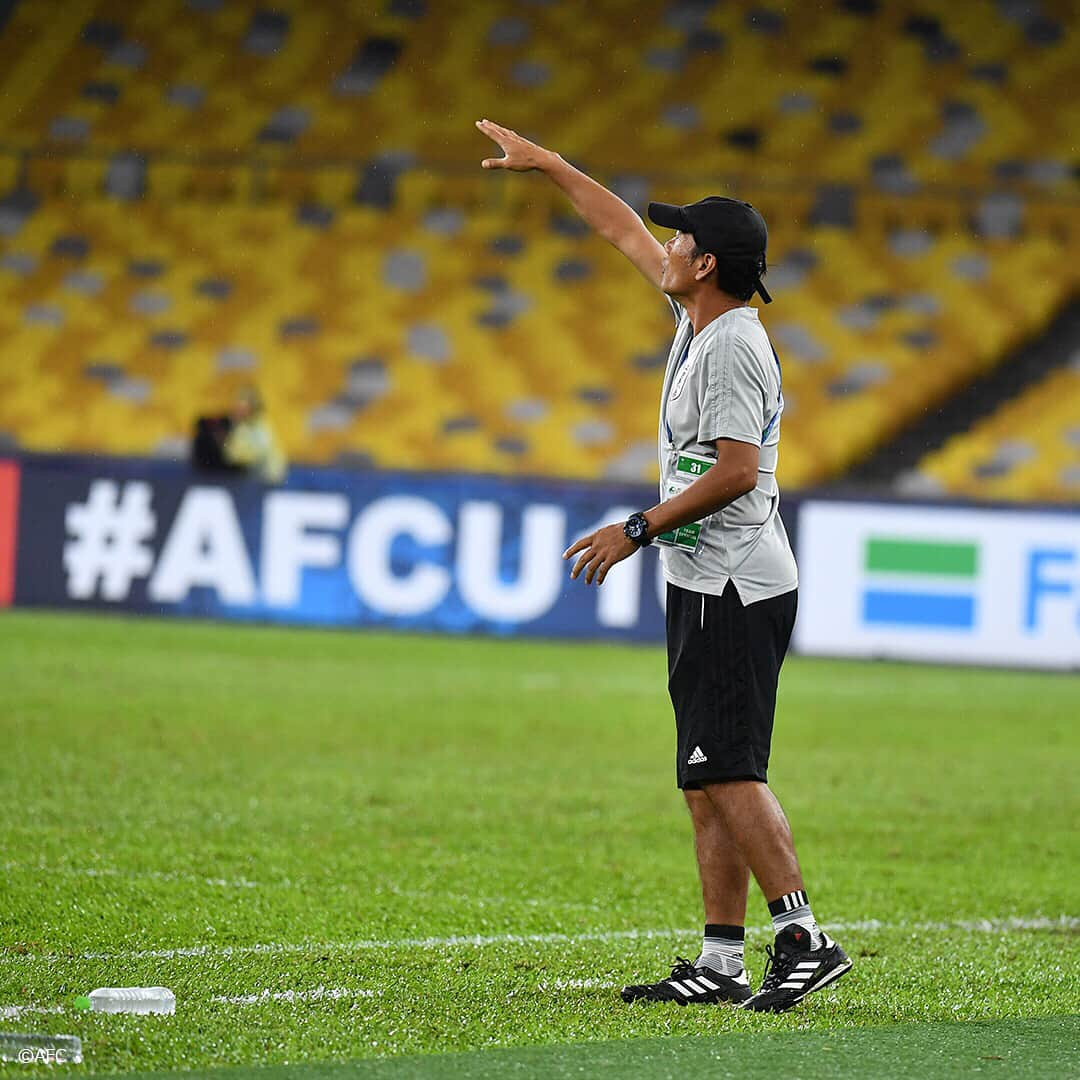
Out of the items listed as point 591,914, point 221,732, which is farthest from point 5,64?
point 591,914

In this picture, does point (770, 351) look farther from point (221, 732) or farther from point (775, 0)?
point (775, 0)

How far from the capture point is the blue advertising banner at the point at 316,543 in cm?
1441

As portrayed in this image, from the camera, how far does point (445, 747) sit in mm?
9047

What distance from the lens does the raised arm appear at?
478 centimetres

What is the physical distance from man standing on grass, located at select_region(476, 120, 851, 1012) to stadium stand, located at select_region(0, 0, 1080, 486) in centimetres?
1436

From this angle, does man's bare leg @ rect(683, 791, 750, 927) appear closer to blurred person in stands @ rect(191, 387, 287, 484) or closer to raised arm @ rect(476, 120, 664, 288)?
raised arm @ rect(476, 120, 664, 288)

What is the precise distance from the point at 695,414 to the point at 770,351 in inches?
8.7

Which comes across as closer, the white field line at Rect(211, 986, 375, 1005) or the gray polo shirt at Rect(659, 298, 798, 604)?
the white field line at Rect(211, 986, 375, 1005)

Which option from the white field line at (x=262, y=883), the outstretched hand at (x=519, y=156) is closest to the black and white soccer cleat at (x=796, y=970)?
the white field line at (x=262, y=883)

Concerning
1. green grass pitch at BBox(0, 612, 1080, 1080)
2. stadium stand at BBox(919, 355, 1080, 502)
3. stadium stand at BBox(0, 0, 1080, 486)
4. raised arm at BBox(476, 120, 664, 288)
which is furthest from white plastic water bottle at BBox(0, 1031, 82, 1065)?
stadium stand at BBox(919, 355, 1080, 502)

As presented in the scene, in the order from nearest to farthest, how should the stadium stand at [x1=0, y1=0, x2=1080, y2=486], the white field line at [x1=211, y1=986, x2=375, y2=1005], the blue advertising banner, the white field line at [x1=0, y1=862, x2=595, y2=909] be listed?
the white field line at [x1=211, y1=986, x2=375, y2=1005] → the white field line at [x1=0, y1=862, x2=595, y2=909] → the blue advertising banner → the stadium stand at [x1=0, y1=0, x2=1080, y2=486]

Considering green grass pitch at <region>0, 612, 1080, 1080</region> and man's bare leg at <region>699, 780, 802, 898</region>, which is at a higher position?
man's bare leg at <region>699, 780, 802, 898</region>

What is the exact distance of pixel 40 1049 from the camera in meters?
3.50

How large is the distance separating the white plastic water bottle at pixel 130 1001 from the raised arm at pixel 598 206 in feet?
6.85
